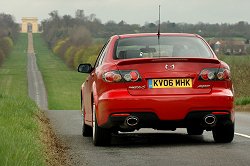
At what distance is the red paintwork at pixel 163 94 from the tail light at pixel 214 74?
0.15 ft

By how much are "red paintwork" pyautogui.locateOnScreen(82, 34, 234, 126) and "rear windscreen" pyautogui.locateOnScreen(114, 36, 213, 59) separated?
1.69 ft

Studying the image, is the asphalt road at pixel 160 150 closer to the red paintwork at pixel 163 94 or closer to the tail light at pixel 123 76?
the red paintwork at pixel 163 94

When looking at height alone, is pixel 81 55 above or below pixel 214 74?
below

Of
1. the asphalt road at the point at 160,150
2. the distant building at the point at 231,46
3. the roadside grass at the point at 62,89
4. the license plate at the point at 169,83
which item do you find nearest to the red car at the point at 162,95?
the license plate at the point at 169,83

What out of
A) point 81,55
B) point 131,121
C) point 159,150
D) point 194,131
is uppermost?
point 131,121

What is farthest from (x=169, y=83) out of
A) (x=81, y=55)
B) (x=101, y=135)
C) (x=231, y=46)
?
(x=81, y=55)

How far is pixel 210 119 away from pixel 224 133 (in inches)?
28.2

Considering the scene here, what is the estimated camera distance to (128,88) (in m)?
10.6

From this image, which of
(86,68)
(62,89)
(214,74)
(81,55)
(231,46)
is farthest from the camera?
(81,55)

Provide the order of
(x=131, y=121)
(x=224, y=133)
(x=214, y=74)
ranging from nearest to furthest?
(x=131, y=121), (x=214, y=74), (x=224, y=133)

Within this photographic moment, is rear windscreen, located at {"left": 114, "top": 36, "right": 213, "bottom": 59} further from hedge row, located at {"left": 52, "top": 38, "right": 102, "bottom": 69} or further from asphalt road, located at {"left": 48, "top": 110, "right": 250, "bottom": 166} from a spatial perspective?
hedge row, located at {"left": 52, "top": 38, "right": 102, "bottom": 69}

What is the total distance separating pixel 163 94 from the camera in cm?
1045

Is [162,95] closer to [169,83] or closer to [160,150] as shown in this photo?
[169,83]

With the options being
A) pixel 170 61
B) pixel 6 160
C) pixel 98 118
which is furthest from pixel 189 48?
pixel 6 160
